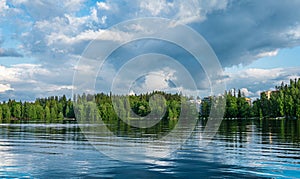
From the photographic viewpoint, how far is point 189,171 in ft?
80.7

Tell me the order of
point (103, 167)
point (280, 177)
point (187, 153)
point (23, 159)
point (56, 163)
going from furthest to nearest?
point (187, 153) < point (23, 159) < point (56, 163) < point (103, 167) < point (280, 177)

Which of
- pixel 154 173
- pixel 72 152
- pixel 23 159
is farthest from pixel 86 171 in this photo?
pixel 72 152

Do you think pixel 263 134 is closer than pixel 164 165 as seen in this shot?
No

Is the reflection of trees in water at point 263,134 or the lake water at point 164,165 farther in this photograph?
the reflection of trees in water at point 263,134

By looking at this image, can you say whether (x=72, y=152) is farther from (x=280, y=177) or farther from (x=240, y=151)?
(x=280, y=177)

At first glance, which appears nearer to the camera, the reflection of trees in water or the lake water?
the lake water

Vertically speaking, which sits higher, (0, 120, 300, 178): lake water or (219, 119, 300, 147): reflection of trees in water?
(219, 119, 300, 147): reflection of trees in water

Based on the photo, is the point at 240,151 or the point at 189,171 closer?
the point at 189,171

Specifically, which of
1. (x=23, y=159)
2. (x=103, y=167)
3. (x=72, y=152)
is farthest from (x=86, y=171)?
(x=72, y=152)

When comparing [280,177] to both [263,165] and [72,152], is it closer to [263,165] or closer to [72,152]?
[263,165]

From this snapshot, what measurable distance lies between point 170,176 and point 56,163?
33.6ft

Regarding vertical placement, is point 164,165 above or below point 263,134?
below

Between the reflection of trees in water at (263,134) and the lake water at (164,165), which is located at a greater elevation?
the reflection of trees in water at (263,134)

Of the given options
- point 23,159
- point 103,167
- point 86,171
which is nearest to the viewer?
point 86,171
